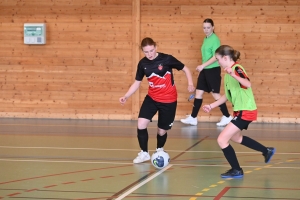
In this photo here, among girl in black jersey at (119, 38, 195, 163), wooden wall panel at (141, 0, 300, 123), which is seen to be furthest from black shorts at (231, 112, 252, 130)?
wooden wall panel at (141, 0, 300, 123)

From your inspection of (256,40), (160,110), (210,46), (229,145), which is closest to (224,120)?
(210,46)

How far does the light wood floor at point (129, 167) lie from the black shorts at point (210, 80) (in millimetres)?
809

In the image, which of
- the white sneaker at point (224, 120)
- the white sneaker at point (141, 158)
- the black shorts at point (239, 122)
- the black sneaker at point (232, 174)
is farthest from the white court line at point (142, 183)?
the white sneaker at point (224, 120)

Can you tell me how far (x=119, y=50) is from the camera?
47.1 feet

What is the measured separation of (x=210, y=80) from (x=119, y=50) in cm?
258

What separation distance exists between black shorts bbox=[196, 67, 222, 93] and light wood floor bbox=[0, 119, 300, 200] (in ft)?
2.65

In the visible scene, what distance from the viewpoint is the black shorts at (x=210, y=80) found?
12766 mm

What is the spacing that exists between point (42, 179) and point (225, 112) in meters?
6.21

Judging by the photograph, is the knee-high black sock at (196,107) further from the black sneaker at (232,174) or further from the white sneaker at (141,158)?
the black sneaker at (232,174)

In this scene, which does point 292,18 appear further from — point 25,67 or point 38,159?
point 38,159

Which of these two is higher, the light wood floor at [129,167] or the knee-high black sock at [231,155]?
the knee-high black sock at [231,155]

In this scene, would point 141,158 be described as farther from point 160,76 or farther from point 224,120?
point 224,120

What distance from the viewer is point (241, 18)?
13.8 meters

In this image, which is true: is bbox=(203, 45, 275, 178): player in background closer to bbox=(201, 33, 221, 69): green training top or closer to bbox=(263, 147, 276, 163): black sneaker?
bbox=(263, 147, 276, 163): black sneaker
